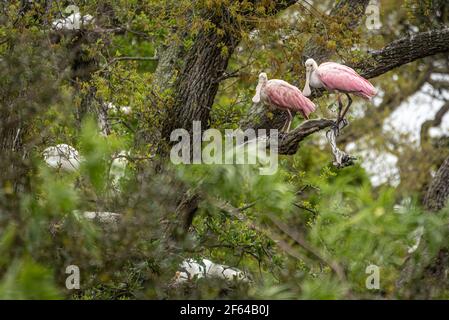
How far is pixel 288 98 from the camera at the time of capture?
24.9ft

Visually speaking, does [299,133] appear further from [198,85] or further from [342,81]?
[198,85]

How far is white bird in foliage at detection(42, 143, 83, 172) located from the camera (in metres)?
6.44

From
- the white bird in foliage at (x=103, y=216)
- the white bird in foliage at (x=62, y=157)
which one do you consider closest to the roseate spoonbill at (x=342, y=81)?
the white bird in foliage at (x=62, y=157)

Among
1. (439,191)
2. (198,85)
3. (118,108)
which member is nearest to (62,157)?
(198,85)

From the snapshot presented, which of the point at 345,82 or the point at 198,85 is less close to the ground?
the point at 198,85

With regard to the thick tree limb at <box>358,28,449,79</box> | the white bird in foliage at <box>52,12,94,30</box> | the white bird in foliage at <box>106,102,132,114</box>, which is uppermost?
the white bird in foliage at <box>52,12,94,30</box>

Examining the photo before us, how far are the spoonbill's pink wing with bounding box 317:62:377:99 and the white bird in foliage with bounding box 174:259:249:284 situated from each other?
1.40 m

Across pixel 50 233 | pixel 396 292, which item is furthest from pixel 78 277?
pixel 396 292

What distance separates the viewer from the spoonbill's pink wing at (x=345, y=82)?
712cm

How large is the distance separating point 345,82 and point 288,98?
58 centimetres

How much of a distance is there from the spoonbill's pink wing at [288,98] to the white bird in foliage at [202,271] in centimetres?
133

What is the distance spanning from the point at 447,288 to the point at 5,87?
291cm

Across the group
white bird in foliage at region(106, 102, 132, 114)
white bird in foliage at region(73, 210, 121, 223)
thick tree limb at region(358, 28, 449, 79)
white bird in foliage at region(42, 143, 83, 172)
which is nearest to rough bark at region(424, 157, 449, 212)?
thick tree limb at region(358, 28, 449, 79)

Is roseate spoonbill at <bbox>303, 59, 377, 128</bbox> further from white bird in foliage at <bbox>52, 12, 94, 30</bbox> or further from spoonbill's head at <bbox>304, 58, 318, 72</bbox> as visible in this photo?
white bird in foliage at <bbox>52, 12, 94, 30</bbox>
